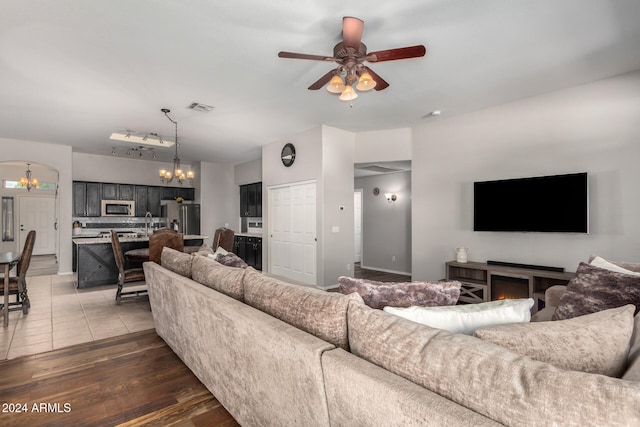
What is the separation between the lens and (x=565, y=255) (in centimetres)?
386

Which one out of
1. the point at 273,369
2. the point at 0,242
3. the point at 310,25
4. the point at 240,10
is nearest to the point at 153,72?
the point at 240,10

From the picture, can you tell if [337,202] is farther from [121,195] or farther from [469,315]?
[121,195]

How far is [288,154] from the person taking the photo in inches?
243

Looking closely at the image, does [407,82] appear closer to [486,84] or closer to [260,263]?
[486,84]

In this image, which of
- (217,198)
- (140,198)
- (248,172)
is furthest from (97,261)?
(248,172)

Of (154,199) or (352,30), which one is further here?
(154,199)

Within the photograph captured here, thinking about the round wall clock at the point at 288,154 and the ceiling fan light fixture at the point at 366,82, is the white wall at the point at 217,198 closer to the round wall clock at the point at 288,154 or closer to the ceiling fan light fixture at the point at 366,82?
the round wall clock at the point at 288,154

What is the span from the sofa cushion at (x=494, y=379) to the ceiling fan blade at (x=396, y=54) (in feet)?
6.50

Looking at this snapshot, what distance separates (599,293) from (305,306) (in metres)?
1.75

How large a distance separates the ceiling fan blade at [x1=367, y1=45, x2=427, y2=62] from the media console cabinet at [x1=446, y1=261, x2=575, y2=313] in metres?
2.99

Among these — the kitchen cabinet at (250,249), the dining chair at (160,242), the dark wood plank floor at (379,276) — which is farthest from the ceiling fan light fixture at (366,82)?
the kitchen cabinet at (250,249)

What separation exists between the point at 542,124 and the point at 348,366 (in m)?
4.37

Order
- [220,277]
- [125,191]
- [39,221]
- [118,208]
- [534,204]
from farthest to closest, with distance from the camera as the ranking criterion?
[39,221]
[125,191]
[118,208]
[534,204]
[220,277]

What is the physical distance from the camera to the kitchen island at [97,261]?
5.36 m
